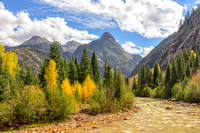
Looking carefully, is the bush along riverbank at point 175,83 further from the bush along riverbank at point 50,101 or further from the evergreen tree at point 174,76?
the bush along riverbank at point 50,101

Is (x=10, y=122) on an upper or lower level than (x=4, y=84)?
lower

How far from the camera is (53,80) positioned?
35500 mm

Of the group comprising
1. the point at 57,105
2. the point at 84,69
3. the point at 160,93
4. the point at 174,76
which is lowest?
the point at 160,93

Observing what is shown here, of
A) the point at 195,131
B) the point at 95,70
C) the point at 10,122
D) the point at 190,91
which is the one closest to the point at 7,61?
the point at 95,70

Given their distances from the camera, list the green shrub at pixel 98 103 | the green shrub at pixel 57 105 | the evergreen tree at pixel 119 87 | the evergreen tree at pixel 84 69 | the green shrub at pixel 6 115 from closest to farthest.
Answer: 1. the green shrub at pixel 6 115
2. the green shrub at pixel 57 105
3. the green shrub at pixel 98 103
4. the evergreen tree at pixel 119 87
5. the evergreen tree at pixel 84 69

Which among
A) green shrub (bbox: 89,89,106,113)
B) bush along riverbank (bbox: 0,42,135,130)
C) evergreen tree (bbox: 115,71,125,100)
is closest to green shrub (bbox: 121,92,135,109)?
bush along riverbank (bbox: 0,42,135,130)

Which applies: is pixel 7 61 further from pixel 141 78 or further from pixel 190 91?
pixel 141 78

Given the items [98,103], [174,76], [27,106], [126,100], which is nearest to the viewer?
[27,106]

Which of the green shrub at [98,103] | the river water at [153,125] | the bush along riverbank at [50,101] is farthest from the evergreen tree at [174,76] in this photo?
the green shrub at [98,103]

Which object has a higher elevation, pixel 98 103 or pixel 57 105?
pixel 57 105

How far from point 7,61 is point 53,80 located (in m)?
32.0

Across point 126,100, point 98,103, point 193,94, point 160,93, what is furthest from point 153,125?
point 160,93

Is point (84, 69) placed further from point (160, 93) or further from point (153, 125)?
point (160, 93)

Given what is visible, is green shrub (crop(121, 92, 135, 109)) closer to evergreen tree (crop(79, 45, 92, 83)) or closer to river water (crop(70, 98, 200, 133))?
river water (crop(70, 98, 200, 133))
